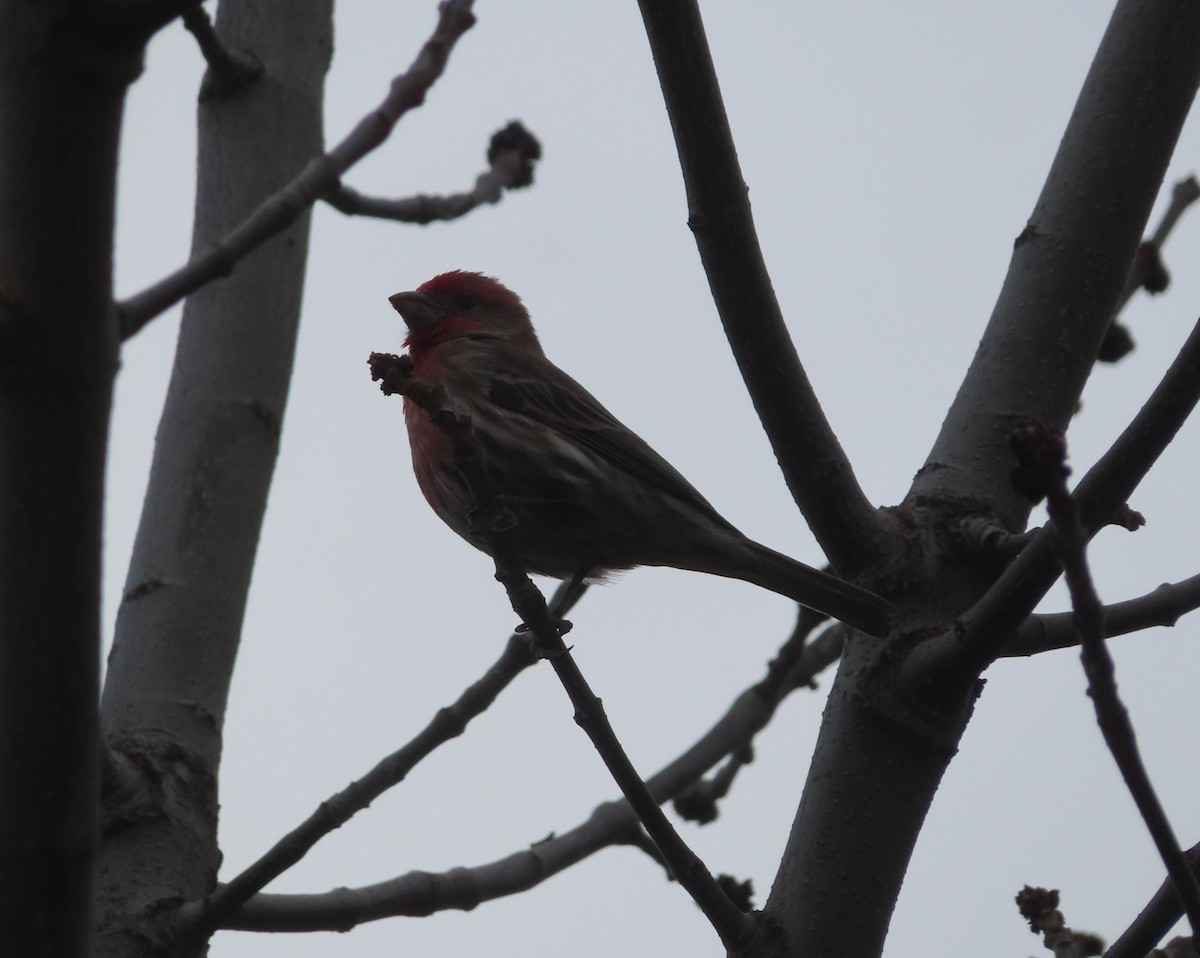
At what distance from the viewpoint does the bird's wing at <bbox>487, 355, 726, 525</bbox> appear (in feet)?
18.6

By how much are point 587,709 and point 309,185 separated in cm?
130

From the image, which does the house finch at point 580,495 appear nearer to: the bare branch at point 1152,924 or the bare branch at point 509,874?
the bare branch at point 509,874

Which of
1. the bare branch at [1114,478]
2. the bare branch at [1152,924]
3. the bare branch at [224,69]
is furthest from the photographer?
the bare branch at [224,69]

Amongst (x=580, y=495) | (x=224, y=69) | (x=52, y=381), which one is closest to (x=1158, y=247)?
(x=580, y=495)

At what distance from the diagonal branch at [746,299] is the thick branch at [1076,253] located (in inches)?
11.3

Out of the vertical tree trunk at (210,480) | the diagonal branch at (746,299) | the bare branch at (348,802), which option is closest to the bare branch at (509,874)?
the bare branch at (348,802)

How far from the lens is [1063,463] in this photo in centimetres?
213

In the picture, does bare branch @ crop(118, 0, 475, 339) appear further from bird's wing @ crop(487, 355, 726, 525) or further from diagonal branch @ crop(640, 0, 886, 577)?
bird's wing @ crop(487, 355, 726, 525)

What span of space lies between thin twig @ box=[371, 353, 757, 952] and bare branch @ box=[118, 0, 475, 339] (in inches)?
25.0

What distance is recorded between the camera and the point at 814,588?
195 inches

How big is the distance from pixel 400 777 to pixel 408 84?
63.8 inches

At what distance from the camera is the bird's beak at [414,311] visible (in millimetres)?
6975

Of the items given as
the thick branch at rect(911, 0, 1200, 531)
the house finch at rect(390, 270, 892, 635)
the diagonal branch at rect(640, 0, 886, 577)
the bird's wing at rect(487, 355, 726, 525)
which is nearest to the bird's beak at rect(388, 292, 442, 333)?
the bird's wing at rect(487, 355, 726, 525)

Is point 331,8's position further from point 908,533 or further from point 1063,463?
point 1063,463
